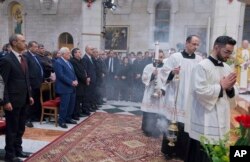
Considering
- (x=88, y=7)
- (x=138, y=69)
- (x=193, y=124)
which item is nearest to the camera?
(x=193, y=124)

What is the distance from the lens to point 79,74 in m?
6.47

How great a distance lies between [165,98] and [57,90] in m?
2.29

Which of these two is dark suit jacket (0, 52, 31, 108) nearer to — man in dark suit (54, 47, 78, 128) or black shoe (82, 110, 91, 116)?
man in dark suit (54, 47, 78, 128)

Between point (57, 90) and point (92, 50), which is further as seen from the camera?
point (92, 50)

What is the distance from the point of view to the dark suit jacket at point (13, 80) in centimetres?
363

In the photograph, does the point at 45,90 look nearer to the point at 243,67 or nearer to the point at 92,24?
the point at 243,67

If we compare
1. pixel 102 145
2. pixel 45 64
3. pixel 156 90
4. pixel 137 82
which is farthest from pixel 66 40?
pixel 156 90

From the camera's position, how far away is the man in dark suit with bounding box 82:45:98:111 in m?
7.20

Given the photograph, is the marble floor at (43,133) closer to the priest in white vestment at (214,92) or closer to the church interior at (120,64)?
the church interior at (120,64)

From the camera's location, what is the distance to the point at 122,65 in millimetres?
9609

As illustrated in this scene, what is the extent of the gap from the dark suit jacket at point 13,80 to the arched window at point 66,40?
11.3m

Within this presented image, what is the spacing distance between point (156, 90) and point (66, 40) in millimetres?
11364

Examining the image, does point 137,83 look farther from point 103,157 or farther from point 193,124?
point 193,124

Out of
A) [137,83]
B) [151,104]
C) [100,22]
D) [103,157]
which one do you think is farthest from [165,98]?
[100,22]
